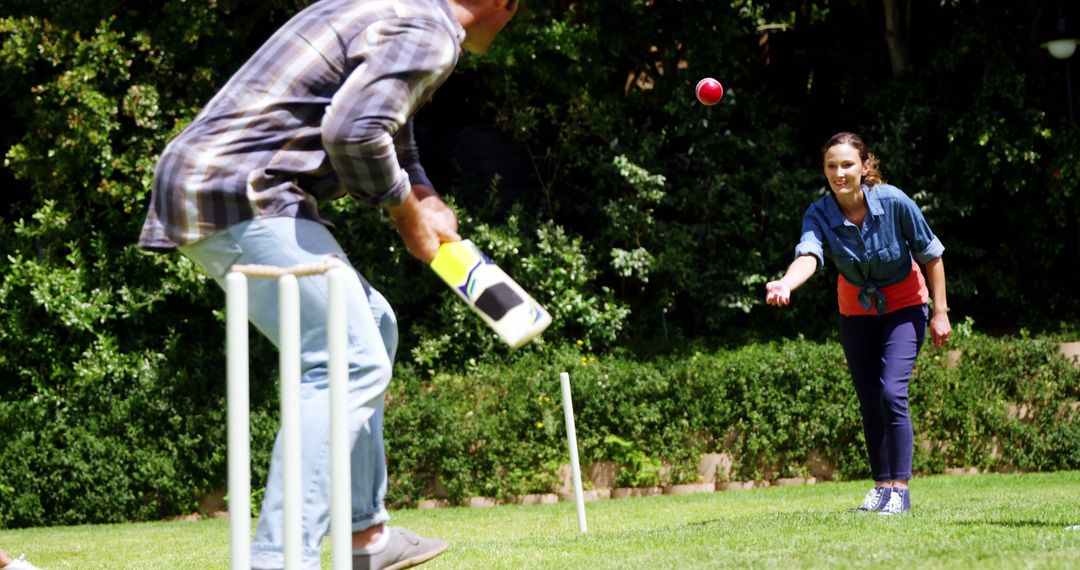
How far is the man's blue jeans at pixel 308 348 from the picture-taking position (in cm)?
293

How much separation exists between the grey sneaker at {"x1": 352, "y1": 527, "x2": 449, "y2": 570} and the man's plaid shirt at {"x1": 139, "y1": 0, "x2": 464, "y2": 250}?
0.91m

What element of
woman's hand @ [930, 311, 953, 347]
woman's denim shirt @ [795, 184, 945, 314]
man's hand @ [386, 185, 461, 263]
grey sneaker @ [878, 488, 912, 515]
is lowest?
grey sneaker @ [878, 488, 912, 515]

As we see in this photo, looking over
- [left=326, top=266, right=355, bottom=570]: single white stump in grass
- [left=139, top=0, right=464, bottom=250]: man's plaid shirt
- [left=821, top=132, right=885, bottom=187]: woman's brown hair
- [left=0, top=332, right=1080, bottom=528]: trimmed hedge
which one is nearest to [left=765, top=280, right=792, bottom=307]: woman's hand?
[left=821, top=132, right=885, bottom=187]: woman's brown hair

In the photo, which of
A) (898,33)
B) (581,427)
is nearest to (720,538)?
(581,427)

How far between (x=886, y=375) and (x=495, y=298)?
10.1 ft

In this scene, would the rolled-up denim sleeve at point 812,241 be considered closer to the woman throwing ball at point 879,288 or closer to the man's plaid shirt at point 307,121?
the woman throwing ball at point 879,288

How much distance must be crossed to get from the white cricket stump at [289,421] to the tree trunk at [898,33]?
11.3m

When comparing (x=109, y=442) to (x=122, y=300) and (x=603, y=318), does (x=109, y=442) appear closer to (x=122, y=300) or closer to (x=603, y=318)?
(x=122, y=300)

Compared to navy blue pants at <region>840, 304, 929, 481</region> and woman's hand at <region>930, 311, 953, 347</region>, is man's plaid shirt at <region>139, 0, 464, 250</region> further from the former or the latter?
woman's hand at <region>930, 311, 953, 347</region>

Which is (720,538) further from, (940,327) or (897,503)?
(940,327)

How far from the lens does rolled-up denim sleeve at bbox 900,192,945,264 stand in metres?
5.59

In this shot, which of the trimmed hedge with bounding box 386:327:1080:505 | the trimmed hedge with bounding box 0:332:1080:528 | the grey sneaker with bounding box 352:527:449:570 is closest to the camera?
the grey sneaker with bounding box 352:527:449:570

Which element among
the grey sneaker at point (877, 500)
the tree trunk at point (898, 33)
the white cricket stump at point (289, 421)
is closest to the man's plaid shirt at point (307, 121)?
the white cricket stump at point (289, 421)

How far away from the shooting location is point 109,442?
9906 millimetres
